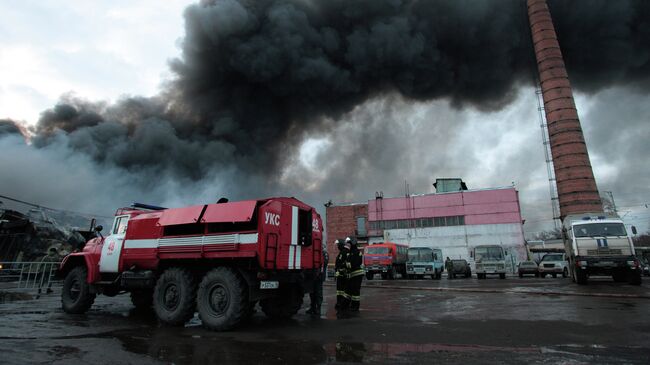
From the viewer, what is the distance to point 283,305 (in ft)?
22.9

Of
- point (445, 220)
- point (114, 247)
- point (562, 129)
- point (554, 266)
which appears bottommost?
point (114, 247)

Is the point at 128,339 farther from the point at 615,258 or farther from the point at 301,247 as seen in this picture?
the point at 615,258

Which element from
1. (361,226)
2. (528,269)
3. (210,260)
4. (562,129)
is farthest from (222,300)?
(361,226)

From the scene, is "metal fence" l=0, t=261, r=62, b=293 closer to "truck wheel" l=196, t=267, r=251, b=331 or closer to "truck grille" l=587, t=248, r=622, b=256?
"truck wheel" l=196, t=267, r=251, b=331

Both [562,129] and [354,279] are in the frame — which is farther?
[562,129]

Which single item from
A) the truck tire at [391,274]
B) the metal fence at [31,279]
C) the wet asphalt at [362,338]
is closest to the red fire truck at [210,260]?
the wet asphalt at [362,338]

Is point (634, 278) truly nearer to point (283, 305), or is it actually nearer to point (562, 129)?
point (283, 305)

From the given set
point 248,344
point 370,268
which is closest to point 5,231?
point 370,268

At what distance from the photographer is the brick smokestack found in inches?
1331

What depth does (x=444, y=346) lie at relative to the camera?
4.00 meters

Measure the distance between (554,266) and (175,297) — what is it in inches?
879

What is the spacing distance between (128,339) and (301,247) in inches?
115

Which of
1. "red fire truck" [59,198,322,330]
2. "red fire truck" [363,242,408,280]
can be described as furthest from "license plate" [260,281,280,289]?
"red fire truck" [363,242,408,280]

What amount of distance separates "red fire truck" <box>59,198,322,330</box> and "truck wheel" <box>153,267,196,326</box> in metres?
0.02
